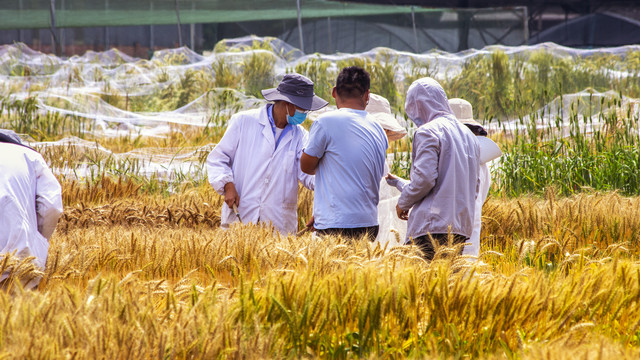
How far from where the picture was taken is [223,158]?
516 centimetres

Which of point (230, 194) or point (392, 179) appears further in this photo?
A: point (230, 194)

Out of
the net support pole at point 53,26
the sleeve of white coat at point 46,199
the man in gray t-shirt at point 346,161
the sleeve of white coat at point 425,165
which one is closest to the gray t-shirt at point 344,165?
the man in gray t-shirt at point 346,161

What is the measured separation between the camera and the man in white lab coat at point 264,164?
16.6 ft

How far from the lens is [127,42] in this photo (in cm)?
2203

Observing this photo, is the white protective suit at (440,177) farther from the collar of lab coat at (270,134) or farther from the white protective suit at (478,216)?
the collar of lab coat at (270,134)

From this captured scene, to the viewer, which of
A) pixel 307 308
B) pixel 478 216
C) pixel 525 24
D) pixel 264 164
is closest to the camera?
pixel 307 308

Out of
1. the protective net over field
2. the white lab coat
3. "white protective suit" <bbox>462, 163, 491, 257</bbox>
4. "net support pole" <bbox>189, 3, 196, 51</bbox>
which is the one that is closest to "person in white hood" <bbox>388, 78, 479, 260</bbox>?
"white protective suit" <bbox>462, 163, 491, 257</bbox>

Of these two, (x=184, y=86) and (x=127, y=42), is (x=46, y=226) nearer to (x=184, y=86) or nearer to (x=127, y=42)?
(x=184, y=86)

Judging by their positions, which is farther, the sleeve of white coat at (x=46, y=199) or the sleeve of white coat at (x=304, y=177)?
the sleeve of white coat at (x=304, y=177)

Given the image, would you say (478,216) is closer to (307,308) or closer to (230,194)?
(230,194)

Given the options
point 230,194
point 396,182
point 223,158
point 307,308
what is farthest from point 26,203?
point 396,182

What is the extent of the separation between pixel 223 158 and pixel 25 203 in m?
1.94

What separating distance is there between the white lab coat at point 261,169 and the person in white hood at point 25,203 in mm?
1611

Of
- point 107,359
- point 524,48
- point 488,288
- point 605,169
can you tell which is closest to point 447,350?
point 488,288
